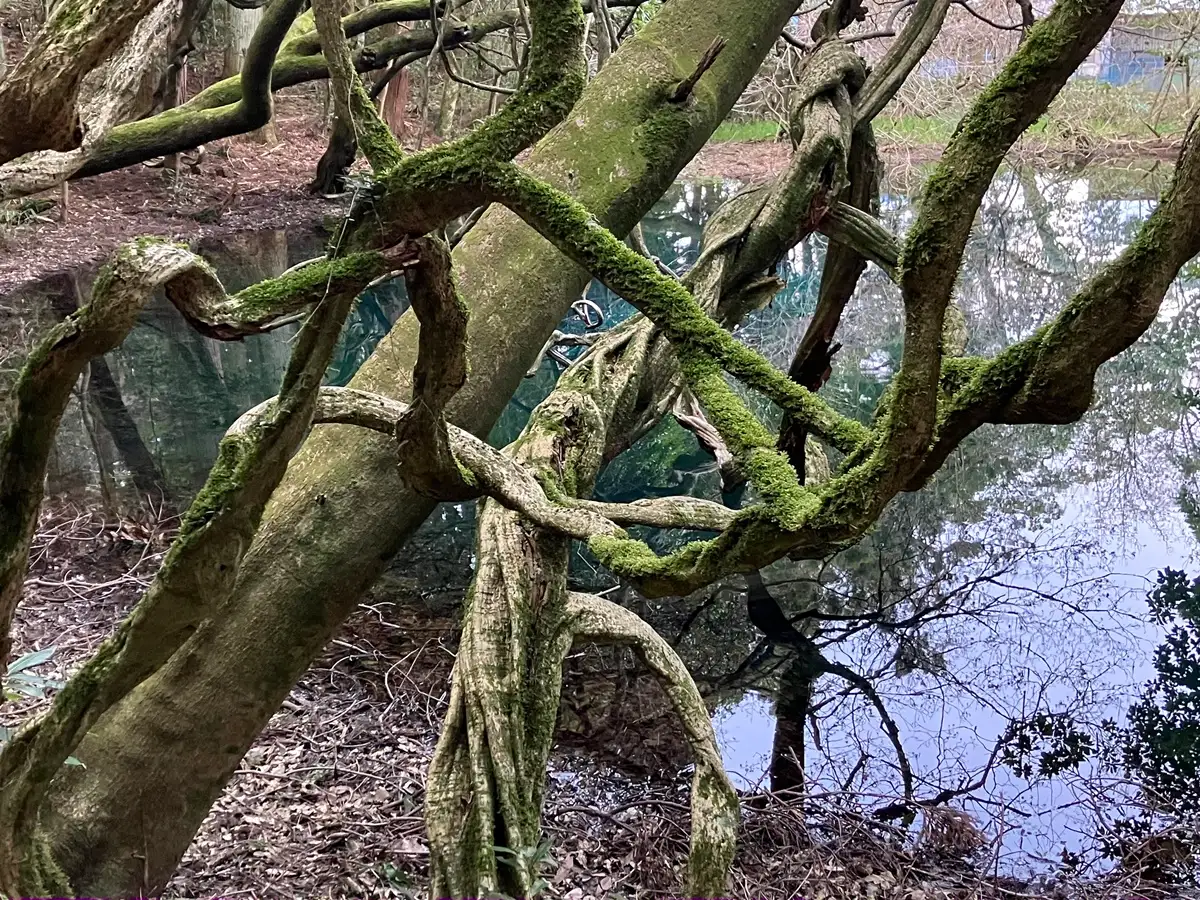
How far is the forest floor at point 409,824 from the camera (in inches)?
88.9

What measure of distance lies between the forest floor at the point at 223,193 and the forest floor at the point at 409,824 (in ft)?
16.4

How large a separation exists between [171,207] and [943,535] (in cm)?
791

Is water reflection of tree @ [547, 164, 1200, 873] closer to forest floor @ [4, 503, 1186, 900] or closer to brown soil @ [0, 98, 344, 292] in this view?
forest floor @ [4, 503, 1186, 900]

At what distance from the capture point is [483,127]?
41.5 inches

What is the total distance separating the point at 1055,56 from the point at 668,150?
1.63 meters

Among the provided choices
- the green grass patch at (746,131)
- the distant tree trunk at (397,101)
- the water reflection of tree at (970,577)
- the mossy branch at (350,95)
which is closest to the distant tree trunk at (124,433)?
the water reflection of tree at (970,577)

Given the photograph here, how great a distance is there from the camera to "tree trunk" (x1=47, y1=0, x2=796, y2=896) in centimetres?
164

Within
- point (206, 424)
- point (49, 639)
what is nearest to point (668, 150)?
point (49, 639)

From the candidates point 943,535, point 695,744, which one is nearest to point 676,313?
point 695,744

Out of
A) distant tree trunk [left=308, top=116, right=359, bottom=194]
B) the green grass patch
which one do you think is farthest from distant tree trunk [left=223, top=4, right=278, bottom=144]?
the green grass patch

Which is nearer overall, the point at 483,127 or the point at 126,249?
the point at 126,249

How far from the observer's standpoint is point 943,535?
14.9 feet

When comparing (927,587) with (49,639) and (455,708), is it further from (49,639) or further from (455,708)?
(49,639)

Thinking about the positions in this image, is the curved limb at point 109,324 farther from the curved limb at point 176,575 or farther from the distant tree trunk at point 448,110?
the distant tree trunk at point 448,110
